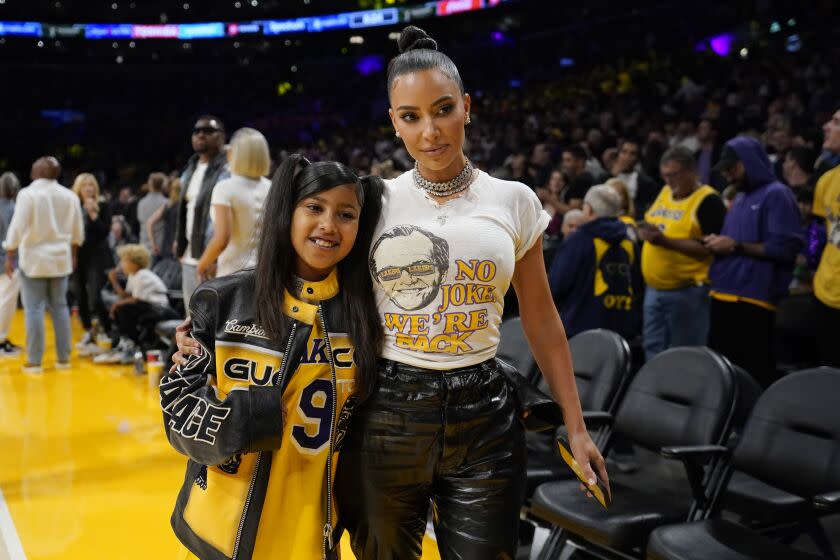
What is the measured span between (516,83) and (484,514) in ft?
54.7

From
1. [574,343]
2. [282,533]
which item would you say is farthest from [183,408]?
[574,343]

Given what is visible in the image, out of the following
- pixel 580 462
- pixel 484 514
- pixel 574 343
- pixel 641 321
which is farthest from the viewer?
pixel 641 321

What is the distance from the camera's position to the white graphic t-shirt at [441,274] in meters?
1.59

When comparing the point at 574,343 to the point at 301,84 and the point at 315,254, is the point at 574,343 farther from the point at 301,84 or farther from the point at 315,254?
the point at 301,84

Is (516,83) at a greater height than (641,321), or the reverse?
(516,83)

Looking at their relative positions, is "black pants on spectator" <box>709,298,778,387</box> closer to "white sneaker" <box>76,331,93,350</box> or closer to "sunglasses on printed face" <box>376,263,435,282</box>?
"sunglasses on printed face" <box>376,263,435,282</box>

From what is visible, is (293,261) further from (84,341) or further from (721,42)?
(721,42)

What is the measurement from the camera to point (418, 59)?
1.62 metres

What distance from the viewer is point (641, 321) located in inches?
206

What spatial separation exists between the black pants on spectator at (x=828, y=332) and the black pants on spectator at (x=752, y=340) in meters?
0.26

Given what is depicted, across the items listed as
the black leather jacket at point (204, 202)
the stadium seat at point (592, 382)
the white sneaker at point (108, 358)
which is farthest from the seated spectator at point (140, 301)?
the stadium seat at point (592, 382)

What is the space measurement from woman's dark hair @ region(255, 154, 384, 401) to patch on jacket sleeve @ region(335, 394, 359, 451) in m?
0.03

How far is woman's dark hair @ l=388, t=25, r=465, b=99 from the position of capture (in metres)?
1.62

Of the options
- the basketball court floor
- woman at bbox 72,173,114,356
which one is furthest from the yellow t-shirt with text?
woman at bbox 72,173,114,356
